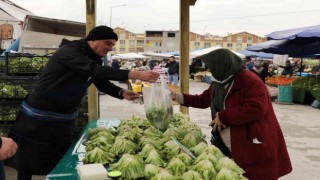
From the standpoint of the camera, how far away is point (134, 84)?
15.1 meters

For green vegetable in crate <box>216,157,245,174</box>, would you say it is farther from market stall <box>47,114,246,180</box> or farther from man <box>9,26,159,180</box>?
man <box>9,26,159,180</box>

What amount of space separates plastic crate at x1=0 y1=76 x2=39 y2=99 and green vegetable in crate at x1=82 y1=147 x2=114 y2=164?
268 cm

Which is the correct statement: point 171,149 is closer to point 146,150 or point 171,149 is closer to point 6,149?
point 146,150

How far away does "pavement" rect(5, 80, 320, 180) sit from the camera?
6180 mm

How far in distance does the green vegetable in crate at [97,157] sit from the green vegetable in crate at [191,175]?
65 cm

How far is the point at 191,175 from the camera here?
7.05 ft

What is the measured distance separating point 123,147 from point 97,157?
261mm

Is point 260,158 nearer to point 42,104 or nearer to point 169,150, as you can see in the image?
point 169,150

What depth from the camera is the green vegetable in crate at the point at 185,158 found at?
2418 mm

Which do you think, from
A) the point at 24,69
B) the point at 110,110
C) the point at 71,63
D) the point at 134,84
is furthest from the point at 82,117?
the point at 134,84

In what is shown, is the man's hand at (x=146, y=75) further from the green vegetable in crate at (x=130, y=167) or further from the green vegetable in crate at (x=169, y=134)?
the green vegetable in crate at (x=130, y=167)

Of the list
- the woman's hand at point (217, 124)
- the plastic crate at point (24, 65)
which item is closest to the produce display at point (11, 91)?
the plastic crate at point (24, 65)

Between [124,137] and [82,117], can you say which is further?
[82,117]

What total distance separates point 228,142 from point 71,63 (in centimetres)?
149
